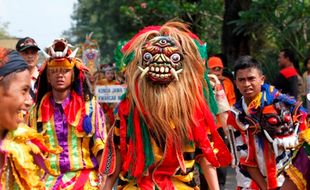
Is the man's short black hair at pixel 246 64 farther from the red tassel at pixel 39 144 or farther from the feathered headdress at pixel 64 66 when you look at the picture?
the red tassel at pixel 39 144

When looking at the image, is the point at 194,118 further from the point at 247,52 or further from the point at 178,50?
the point at 247,52

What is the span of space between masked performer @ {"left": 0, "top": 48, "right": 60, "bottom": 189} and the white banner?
8.73 metres

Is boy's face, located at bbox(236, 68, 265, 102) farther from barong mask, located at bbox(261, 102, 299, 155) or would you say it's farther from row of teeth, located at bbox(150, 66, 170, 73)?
row of teeth, located at bbox(150, 66, 170, 73)

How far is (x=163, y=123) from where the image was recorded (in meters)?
4.47

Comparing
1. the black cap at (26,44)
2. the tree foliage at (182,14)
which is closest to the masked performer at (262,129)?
the tree foliage at (182,14)

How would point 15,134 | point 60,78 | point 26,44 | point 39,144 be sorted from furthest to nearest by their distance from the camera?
point 26,44
point 60,78
point 39,144
point 15,134

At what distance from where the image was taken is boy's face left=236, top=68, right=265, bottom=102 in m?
5.86

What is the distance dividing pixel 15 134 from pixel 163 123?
1.08m

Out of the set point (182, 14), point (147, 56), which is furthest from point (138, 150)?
point (182, 14)

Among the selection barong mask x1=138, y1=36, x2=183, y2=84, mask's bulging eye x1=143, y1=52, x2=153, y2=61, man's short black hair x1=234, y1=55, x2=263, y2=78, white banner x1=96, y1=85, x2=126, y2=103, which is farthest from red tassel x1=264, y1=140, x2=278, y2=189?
white banner x1=96, y1=85, x2=126, y2=103

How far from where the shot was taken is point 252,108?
5.79m

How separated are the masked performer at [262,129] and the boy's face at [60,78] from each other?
1.41 metres

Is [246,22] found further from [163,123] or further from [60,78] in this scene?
[163,123]

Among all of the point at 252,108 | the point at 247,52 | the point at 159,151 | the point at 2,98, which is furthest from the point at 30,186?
the point at 247,52
